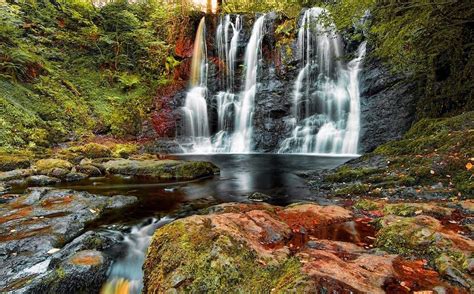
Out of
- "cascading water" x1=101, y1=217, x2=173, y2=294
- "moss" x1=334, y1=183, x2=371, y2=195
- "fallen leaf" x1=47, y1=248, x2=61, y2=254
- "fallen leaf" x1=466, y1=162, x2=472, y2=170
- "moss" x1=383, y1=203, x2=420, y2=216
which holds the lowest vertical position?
"cascading water" x1=101, y1=217, x2=173, y2=294

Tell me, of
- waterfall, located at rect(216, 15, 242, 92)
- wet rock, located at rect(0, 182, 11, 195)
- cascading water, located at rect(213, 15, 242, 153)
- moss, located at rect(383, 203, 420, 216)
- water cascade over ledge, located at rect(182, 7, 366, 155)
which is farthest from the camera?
waterfall, located at rect(216, 15, 242, 92)

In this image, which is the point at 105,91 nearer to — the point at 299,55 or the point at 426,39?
the point at 299,55

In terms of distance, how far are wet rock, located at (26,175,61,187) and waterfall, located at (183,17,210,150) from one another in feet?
29.7

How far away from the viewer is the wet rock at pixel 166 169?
8461 mm

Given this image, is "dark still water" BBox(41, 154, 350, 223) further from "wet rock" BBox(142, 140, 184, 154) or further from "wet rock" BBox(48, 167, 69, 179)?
"wet rock" BBox(142, 140, 184, 154)

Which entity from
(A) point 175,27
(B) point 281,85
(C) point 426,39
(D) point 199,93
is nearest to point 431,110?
(C) point 426,39

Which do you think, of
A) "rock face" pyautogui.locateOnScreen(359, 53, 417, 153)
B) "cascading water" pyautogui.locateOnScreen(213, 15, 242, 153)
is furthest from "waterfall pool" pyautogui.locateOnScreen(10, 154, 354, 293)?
"cascading water" pyautogui.locateOnScreen(213, 15, 242, 153)

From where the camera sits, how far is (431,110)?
8.76 m

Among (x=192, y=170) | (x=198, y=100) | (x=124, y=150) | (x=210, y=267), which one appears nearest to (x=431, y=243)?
(x=210, y=267)

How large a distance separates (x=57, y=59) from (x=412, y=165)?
19706 millimetres

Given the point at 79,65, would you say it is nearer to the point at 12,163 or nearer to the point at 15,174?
the point at 12,163

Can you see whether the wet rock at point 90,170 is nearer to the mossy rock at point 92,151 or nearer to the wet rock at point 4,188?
the wet rock at point 4,188

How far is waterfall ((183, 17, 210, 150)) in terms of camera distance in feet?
56.1

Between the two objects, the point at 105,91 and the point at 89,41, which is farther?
the point at 89,41
